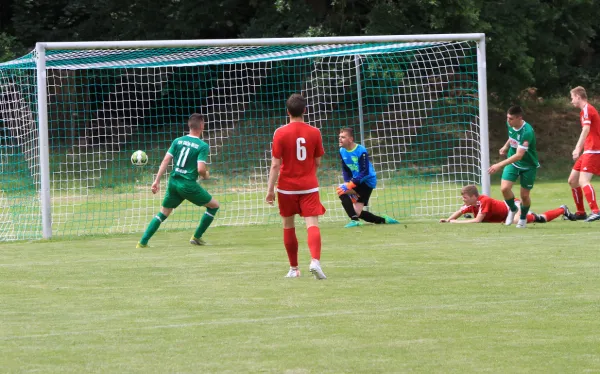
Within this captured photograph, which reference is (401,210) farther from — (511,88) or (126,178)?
(511,88)

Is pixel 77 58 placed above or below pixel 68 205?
above

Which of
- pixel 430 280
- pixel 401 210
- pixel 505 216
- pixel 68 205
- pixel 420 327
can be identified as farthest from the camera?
pixel 68 205

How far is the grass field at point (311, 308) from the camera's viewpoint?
592 centimetres

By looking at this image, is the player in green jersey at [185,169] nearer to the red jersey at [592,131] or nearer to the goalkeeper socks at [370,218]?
the goalkeeper socks at [370,218]

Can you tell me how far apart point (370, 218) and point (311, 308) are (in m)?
7.52

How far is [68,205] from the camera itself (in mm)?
19344

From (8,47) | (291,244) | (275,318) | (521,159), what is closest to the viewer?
(275,318)

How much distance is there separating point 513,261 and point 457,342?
13.3 ft

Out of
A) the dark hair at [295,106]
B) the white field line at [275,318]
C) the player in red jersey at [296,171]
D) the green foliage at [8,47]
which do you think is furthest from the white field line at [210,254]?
the green foliage at [8,47]

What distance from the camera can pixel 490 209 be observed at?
572 inches

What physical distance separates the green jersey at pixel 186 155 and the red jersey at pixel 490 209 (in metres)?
4.34

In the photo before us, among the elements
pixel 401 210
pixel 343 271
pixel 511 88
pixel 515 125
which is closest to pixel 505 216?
pixel 515 125

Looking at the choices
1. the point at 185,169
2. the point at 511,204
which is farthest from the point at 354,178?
the point at 185,169

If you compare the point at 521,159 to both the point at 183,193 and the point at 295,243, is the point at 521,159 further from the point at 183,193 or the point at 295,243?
the point at 295,243
